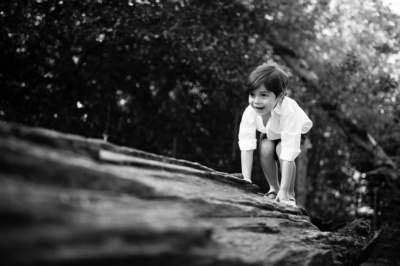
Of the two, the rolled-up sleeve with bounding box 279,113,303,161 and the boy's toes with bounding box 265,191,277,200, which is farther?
the boy's toes with bounding box 265,191,277,200

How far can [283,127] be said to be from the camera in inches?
147

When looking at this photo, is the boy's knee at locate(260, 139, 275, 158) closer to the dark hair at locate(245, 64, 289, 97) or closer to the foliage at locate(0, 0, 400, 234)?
the dark hair at locate(245, 64, 289, 97)

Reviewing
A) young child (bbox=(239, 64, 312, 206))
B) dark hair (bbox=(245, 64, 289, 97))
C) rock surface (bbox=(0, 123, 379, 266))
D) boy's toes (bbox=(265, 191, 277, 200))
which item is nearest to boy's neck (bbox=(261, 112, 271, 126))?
young child (bbox=(239, 64, 312, 206))

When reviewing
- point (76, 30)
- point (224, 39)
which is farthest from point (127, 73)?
point (224, 39)

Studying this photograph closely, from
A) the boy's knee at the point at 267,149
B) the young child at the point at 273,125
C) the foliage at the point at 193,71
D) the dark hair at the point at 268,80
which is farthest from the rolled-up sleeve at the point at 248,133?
the foliage at the point at 193,71

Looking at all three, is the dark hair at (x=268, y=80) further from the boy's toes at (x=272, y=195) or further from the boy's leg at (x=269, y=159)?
the boy's toes at (x=272, y=195)

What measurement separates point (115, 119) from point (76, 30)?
1.49 metres

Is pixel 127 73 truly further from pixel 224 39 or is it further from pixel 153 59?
pixel 224 39

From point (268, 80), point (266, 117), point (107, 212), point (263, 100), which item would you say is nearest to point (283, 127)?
point (266, 117)

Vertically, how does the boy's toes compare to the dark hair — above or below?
below

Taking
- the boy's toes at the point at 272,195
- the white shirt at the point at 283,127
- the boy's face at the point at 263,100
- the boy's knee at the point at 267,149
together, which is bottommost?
the boy's toes at the point at 272,195

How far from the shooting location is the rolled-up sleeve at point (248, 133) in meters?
3.97

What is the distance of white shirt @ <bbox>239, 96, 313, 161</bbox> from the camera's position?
3648mm

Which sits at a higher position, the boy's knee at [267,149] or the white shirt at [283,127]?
the white shirt at [283,127]
